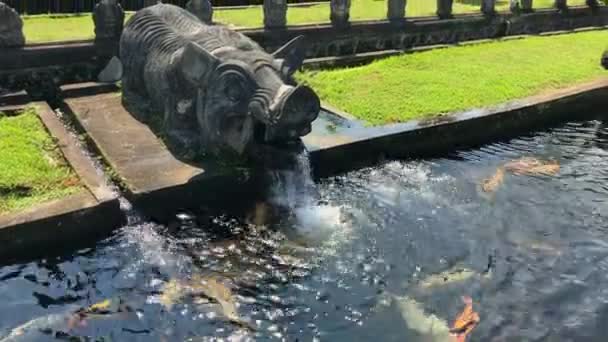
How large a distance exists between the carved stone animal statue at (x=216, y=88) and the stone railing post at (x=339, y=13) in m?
4.82

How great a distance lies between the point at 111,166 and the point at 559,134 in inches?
264

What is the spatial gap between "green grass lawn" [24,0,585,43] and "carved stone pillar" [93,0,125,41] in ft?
1.77

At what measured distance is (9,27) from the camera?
920 cm

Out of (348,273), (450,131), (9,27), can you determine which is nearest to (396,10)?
(450,131)

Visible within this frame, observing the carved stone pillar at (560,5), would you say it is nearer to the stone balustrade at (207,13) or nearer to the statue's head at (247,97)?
the stone balustrade at (207,13)

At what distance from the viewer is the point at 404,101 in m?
9.54

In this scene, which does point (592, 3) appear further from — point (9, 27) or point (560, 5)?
point (9, 27)

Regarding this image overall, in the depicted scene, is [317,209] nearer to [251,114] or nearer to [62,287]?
[251,114]

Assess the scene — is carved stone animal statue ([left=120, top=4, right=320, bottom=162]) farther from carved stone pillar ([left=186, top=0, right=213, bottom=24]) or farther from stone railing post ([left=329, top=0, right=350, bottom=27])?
stone railing post ([left=329, top=0, right=350, bottom=27])

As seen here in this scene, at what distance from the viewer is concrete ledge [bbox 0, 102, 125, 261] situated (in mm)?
5609

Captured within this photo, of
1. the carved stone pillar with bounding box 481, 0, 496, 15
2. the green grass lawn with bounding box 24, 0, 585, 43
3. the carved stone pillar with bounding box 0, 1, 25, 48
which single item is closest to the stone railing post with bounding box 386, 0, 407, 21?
the green grass lawn with bounding box 24, 0, 585, 43

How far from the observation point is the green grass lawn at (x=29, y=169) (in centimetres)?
612

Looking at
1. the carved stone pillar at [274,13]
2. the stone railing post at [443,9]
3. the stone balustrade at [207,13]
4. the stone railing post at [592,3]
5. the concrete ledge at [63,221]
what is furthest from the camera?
the stone railing post at [592,3]

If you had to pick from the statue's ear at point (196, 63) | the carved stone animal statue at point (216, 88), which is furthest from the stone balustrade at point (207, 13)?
the statue's ear at point (196, 63)
